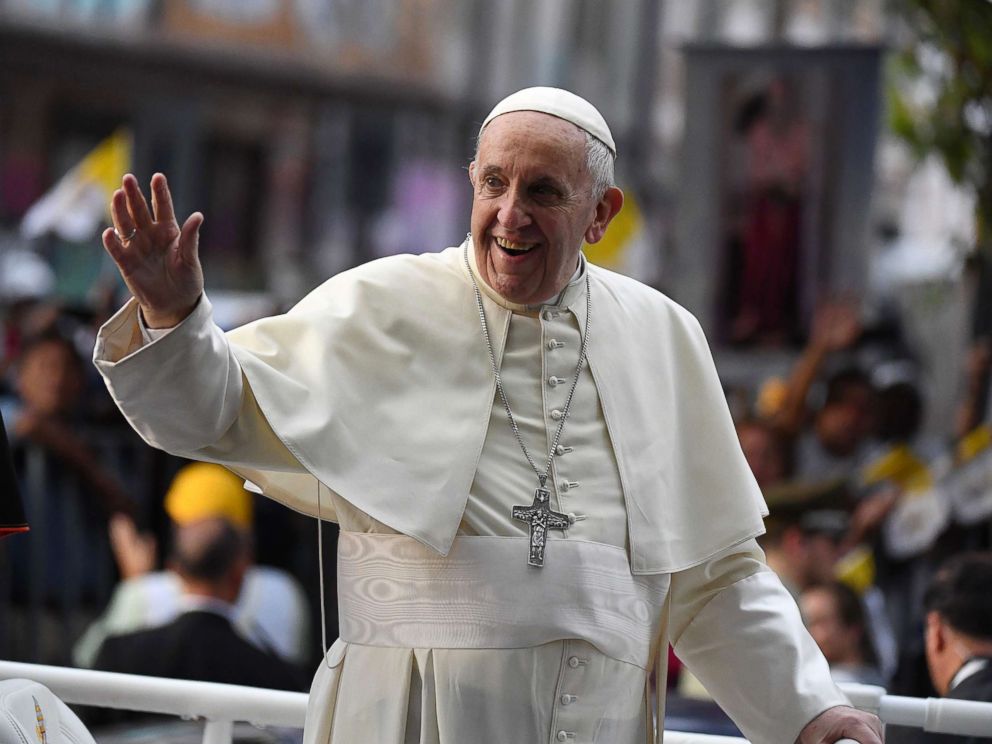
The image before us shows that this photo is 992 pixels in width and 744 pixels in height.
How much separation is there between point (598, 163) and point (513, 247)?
0.24 m

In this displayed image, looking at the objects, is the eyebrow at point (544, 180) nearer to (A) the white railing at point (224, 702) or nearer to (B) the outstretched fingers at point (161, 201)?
(B) the outstretched fingers at point (161, 201)

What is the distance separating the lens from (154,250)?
2.72 meters

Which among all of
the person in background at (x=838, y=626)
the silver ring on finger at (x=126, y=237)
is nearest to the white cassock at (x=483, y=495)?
the silver ring on finger at (x=126, y=237)

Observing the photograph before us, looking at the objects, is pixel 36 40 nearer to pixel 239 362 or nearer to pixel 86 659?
pixel 86 659

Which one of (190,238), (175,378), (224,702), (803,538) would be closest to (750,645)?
(224,702)

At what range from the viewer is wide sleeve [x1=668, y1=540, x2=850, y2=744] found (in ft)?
10.7

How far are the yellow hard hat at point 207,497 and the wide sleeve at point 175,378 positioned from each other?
396cm

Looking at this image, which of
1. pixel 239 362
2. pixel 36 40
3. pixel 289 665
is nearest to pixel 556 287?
pixel 239 362

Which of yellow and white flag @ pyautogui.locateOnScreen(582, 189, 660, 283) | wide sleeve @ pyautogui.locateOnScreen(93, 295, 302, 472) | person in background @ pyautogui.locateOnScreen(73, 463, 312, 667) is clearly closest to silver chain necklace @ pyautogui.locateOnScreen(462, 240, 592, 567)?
wide sleeve @ pyautogui.locateOnScreen(93, 295, 302, 472)

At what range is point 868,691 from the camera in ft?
11.1

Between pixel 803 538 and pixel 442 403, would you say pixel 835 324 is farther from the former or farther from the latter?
pixel 442 403

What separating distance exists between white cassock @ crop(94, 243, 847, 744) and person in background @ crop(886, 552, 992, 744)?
1.32 metres

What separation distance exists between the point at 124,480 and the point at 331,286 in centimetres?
591

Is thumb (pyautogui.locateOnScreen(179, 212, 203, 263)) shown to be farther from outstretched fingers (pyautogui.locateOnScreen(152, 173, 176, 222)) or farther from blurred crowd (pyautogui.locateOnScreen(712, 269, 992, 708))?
blurred crowd (pyautogui.locateOnScreen(712, 269, 992, 708))
